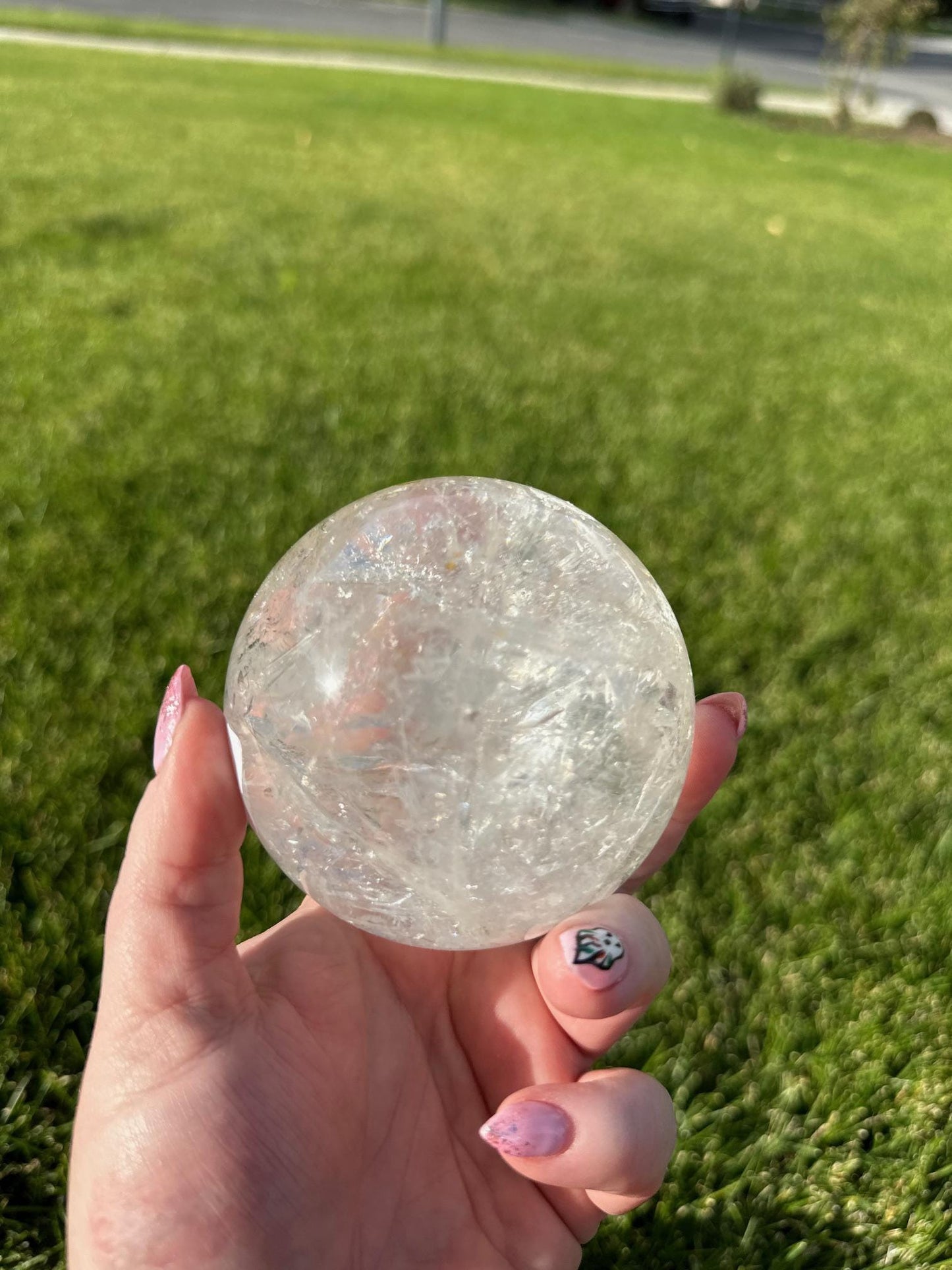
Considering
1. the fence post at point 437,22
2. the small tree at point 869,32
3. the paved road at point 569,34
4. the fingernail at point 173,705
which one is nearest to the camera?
the fingernail at point 173,705

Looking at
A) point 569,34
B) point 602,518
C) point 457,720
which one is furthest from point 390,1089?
point 569,34

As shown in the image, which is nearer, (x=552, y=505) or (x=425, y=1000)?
(x=552, y=505)

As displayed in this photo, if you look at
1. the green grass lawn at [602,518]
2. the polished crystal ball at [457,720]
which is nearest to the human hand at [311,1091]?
the polished crystal ball at [457,720]

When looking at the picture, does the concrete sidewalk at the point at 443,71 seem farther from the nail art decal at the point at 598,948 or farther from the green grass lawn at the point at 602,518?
the nail art decal at the point at 598,948

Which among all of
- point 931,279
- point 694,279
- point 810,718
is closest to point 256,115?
point 694,279

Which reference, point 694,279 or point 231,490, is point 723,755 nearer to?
point 231,490

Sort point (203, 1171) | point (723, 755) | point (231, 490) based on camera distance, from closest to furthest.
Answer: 1. point (203, 1171)
2. point (723, 755)
3. point (231, 490)

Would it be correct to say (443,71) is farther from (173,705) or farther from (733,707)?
(173,705)

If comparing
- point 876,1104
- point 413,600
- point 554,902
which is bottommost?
point 876,1104
